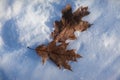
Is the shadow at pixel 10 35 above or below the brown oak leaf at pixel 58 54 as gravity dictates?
above

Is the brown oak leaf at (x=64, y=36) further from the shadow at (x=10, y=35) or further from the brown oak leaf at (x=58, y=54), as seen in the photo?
the shadow at (x=10, y=35)

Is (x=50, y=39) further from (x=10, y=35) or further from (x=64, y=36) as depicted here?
(x=10, y=35)

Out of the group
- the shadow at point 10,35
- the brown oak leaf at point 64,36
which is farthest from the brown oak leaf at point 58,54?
the shadow at point 10,35

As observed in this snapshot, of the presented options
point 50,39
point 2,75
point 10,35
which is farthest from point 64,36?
point 2,75

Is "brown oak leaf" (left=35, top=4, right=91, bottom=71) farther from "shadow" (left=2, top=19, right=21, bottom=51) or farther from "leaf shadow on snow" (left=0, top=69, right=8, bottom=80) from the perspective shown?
"leaf shadow on snow" (left=0, top=69, right=8, bottom=80)

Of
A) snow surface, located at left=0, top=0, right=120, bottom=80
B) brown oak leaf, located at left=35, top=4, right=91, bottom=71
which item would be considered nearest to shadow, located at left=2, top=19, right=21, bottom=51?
snow surface, located at left=0, top=0, right=120, bottom=80

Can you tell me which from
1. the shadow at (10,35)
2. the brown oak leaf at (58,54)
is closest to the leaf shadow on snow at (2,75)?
the shadow at (10,35)

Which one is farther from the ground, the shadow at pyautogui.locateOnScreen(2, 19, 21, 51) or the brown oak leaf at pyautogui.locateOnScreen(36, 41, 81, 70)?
the shadow at pyautogui.locateOnScreen(2, 19, 21, 51)
